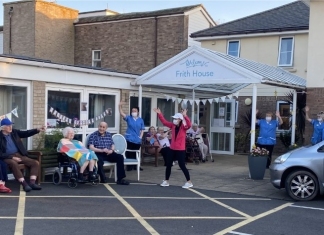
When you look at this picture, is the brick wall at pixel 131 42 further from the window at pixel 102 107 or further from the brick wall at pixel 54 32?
the window at pixel 102 107

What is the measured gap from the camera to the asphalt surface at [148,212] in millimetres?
6570

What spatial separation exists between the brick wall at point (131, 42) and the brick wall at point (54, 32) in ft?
1.73

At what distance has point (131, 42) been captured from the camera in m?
23.5

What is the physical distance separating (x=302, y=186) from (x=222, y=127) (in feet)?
28.0

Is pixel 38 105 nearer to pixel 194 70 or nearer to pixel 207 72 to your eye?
pixel 194 70

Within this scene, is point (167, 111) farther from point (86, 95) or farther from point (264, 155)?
point (264, 155)

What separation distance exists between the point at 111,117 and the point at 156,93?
2.14 metres

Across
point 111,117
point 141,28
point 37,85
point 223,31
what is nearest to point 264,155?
point 111,117

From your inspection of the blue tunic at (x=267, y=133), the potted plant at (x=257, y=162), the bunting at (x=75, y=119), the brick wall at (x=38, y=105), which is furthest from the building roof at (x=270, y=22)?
the brick wall at (x=38, y=105)

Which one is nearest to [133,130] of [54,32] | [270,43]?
[270,43]

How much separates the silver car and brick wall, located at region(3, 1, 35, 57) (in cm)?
1773

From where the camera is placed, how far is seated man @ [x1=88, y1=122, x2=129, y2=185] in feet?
Answer: 33.8

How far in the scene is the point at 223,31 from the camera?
69.6ft

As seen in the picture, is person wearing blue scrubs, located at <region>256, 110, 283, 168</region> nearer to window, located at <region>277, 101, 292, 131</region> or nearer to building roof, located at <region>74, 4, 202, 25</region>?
window, located at <region>277, 101, 292, 131</region>
